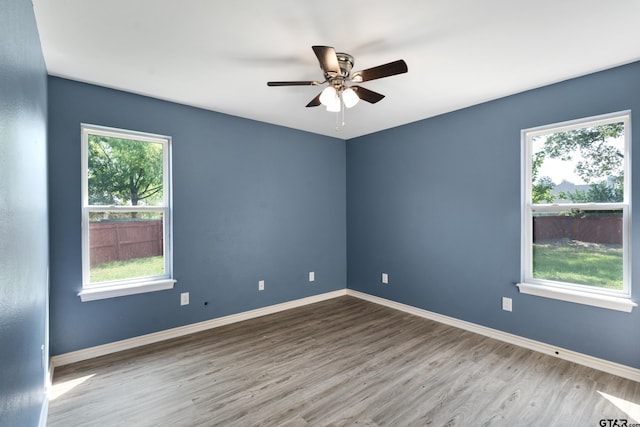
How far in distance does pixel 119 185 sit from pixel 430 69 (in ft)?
10.3

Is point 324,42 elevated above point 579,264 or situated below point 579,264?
above

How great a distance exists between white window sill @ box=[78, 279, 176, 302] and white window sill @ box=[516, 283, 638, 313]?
3.68 metres

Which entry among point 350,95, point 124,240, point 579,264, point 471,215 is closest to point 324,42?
point 350,95

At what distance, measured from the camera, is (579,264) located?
108 inches

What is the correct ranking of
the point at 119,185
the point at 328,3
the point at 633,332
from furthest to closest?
the point at 119,185 → the point at 633,332 → the point at 328,3

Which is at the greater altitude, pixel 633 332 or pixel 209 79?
pixel 209 79

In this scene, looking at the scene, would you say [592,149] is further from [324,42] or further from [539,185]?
[324,42]

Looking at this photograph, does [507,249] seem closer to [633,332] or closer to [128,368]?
[633,332]

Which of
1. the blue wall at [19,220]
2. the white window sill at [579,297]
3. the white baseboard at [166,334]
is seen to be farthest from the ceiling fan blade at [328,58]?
the white baseboard at [166,334]

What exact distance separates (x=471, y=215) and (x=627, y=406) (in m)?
1.94


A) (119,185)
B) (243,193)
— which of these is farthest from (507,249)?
(119,185)

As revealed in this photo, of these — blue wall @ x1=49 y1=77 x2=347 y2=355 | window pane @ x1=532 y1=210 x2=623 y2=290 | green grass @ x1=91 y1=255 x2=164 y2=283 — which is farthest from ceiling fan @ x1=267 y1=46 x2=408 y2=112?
green grass @ x1=91 y1=255 x2=164 y2=283

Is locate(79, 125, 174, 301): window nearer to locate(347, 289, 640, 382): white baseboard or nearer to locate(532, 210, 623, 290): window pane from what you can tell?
locate(347, 289, 640, 382): white baseboard

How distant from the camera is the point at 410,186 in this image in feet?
13.2
